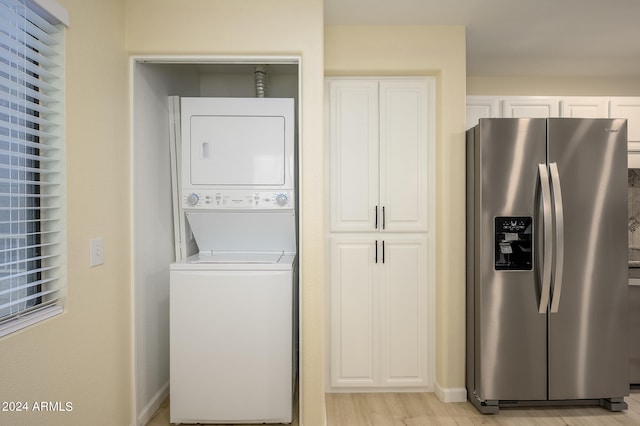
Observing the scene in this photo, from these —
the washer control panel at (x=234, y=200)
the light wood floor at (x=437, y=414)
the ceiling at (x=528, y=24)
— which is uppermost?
the ceiling at (x=528, y=24)

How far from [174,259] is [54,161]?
1207 mm

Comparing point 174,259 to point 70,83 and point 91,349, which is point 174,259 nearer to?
point 91,349

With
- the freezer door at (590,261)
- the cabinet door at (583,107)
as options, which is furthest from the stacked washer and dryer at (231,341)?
the cabinet door at (583,107)

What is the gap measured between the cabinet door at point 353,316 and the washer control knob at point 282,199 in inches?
21.9

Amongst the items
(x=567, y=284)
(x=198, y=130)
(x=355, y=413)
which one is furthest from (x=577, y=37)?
Result: (x=355, y=413)

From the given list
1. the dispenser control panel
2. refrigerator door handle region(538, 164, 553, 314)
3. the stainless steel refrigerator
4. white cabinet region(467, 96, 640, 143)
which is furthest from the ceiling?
the dispenser control panel

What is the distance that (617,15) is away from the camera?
7.77 feet

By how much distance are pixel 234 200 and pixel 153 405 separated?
4.61 ft

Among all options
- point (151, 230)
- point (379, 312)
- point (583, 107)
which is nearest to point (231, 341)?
point (151, 230)

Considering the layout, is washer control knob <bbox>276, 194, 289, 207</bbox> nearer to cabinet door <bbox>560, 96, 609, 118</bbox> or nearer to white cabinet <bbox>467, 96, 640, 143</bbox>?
white cabinet <bbox>467, 96, 640, 143</bbox>

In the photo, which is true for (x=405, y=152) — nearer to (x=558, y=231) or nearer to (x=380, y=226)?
(x=380, y=226)

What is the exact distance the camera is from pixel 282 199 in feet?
7.54

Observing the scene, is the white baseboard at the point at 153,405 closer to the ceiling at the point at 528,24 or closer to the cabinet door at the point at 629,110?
the ceiling at the point at 528,24

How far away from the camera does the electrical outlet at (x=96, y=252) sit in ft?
5.52
